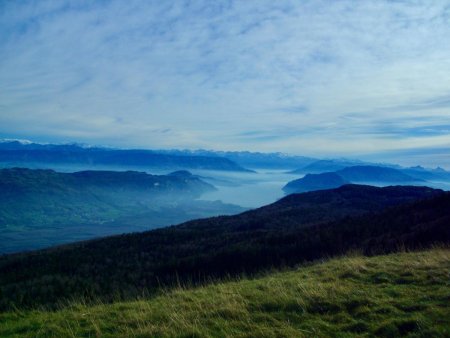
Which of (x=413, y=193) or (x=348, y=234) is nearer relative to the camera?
(x=348, y=234)

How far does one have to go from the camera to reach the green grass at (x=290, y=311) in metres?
7.49

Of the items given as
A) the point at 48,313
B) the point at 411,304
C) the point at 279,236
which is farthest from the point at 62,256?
the point at 411,304

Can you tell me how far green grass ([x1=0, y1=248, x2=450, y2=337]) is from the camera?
7492mm

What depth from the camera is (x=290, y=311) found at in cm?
875

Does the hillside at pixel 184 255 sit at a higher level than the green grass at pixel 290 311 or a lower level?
lower

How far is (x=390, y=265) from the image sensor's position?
41.2 ft

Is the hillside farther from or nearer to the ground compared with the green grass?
nearer to the ground

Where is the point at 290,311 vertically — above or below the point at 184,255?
above

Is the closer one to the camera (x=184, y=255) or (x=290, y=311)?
(x=290, y=311)

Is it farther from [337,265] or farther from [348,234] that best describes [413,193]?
[337,265]

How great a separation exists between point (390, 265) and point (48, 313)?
37.6 ft

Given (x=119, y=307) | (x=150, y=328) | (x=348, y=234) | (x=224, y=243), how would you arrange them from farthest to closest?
1. (x=224, y=243)
2. (x=348, y=234)
3. (x=119, y=307)
4. (x=150, y=328)

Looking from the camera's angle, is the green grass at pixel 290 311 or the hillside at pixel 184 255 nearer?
the green grass at pixel 290 311

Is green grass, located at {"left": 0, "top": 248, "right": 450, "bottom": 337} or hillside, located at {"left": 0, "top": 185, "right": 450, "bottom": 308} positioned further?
hillside, located at {"left": 0, "top": 185, "right": 450, "bottom": 308}
